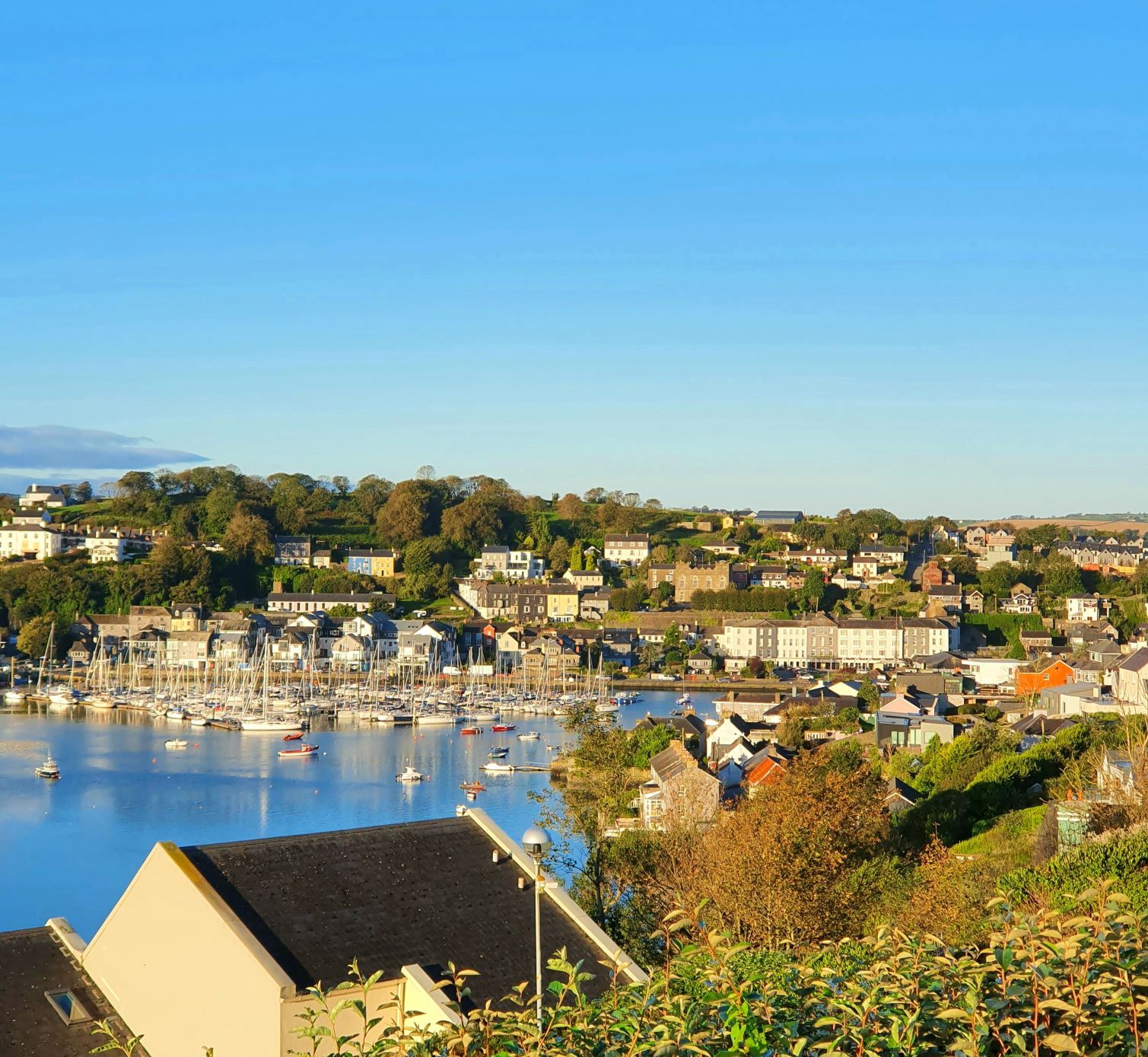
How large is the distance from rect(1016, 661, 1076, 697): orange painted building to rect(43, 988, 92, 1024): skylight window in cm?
3091

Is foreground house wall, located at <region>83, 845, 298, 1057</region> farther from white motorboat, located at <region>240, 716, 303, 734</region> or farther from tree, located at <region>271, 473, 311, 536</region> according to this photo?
tree, located at <region>271, 473, 311, 536</region>

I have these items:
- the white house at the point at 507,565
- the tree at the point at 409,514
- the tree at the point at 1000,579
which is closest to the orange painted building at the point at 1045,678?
the tree at the point at 1000,579

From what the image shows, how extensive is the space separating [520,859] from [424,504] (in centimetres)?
5888

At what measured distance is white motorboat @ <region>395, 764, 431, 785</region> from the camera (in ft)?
82.8

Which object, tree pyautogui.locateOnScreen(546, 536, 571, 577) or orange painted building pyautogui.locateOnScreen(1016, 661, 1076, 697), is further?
tree pyautogui.locateOnScreen(546, 536, 571, 577)

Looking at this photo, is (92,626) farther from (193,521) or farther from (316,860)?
(316,860)

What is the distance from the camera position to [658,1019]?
3.11 metres

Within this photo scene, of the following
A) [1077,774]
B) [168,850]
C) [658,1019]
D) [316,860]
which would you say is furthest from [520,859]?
[1077,774]

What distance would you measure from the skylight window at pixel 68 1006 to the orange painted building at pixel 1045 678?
3091 cm

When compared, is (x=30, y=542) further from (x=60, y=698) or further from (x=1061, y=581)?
(x=1061, y=581)

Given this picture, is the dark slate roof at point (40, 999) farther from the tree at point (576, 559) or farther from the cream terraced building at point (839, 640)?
the tree at point (576, 559)

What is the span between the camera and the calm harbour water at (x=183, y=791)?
17.8m

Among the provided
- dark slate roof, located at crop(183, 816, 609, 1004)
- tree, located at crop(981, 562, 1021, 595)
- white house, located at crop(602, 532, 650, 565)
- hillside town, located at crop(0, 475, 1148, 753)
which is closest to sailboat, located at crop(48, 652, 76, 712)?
hillside town, located at crop(0, 475, 1148, 753)

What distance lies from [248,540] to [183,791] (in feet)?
115
